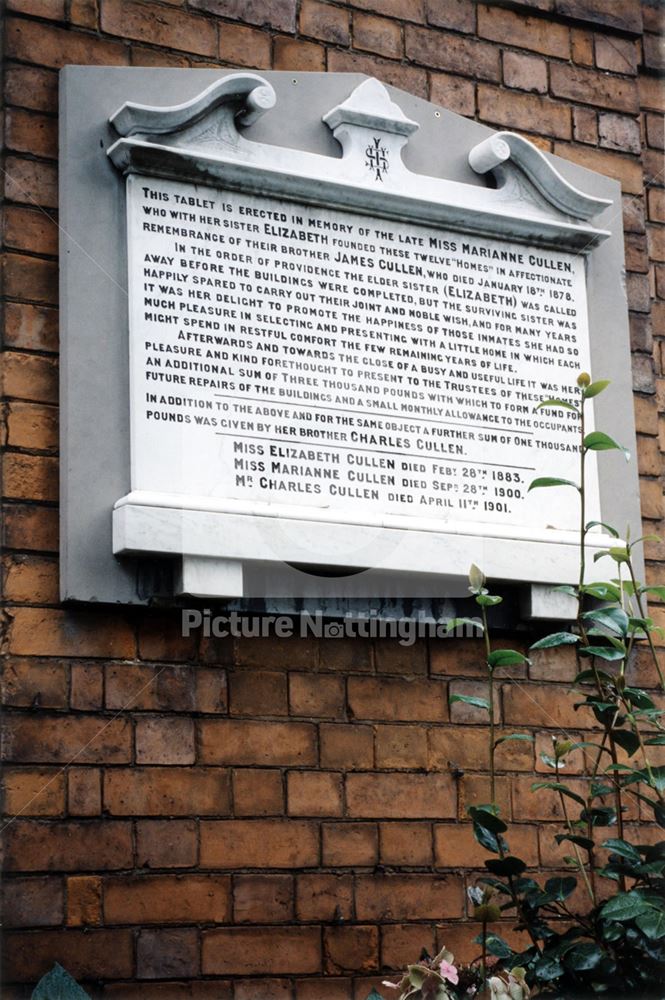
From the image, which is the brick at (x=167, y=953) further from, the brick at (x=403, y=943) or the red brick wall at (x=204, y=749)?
the brick at (x=403, y=943)

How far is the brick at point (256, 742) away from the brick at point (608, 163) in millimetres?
1726

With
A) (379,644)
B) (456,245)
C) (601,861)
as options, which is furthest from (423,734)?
(456,245)

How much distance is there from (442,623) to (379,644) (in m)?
0.16

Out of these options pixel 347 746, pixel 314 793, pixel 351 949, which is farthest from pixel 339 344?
pixel 351 949

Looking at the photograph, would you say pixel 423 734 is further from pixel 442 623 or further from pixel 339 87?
pixel 339 87

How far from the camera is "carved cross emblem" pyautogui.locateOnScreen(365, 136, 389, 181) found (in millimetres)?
3469

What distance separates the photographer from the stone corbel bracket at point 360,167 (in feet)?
10.5

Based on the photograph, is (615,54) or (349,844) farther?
(615,54)

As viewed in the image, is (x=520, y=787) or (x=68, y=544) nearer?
(x=68, y=544)

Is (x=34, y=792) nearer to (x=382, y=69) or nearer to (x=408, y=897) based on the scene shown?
(x=408, y=897)

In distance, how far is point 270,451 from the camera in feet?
10.4

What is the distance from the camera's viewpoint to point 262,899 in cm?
303

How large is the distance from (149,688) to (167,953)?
0.53m

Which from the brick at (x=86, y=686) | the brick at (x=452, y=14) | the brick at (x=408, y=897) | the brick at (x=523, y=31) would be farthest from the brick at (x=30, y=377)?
the brick at (x=523, y=31)
